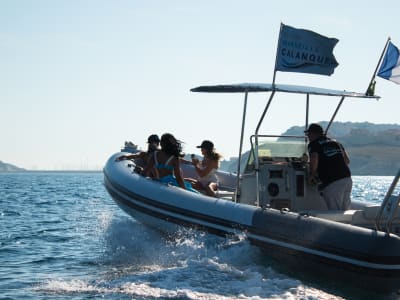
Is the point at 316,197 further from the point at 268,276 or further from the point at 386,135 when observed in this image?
the point at 386,135

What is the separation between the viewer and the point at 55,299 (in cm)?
644

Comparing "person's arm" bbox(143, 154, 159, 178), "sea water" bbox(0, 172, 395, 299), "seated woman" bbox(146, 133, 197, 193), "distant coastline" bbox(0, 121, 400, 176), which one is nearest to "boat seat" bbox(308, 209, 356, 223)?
"sea water" bbox(0, 172, 395, 299)

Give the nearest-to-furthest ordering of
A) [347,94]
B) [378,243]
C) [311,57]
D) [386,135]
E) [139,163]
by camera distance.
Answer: [378,243], [311,57], [347,94], [139,163], [386,135]

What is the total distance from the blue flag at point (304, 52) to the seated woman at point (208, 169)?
227 cm

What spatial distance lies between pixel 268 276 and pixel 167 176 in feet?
8.96

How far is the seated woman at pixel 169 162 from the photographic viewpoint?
864cm

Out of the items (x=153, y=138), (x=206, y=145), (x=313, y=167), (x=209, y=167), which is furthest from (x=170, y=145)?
(x=313, y=167)

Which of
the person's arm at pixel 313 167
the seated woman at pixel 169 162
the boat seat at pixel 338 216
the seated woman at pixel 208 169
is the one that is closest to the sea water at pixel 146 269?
the seated woman at pixel 169 162

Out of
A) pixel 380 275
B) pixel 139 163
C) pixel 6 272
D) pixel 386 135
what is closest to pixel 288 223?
pixel 380 275

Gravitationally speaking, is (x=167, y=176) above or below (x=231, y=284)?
above

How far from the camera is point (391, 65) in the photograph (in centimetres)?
693

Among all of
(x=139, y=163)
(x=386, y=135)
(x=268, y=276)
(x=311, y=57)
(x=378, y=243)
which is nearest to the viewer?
(x=378, y=243)

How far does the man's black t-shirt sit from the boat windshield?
2.11 feet

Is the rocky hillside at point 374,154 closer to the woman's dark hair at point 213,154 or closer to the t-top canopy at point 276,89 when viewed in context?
the woman's dark hair at point 213,154
